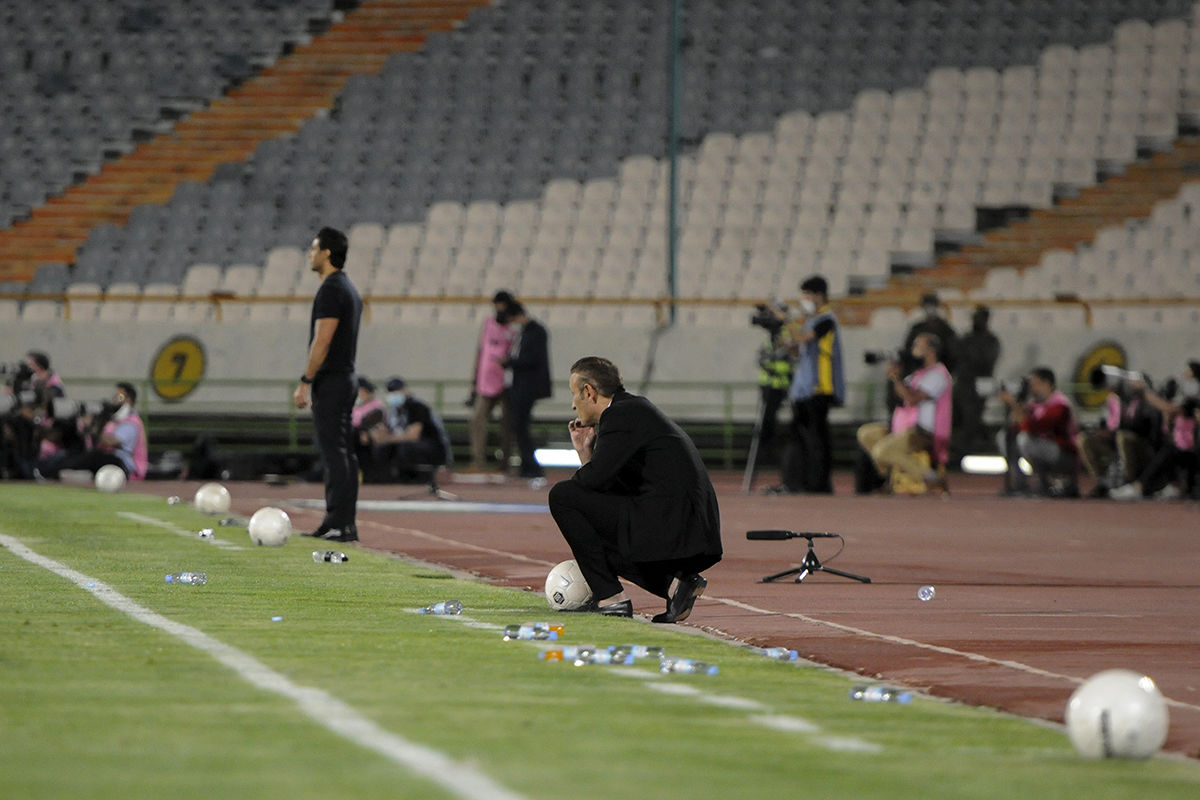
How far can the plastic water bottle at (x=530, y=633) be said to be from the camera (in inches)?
306

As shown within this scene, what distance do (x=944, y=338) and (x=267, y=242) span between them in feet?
41.8

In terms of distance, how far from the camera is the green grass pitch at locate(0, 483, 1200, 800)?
15.2ft

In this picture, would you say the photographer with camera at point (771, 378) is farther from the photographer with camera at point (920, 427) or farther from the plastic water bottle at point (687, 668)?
the plastic water bottle at point (687, 668)

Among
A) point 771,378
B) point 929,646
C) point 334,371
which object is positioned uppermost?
point 771,378

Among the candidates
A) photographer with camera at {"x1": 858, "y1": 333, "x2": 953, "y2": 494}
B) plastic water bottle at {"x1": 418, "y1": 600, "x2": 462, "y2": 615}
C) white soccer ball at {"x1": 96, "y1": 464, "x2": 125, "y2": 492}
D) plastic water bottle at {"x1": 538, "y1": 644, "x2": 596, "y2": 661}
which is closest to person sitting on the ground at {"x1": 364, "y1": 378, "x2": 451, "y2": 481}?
white soccer ball at {"x1": 96, "y1": 464, "x2": 125, "y2": 492}

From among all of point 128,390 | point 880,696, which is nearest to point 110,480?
point 128,390

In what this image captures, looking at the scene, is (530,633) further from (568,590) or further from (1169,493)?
(1169,493)

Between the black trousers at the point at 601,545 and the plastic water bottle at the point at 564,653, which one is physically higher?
the black trousers at the point at 601,545

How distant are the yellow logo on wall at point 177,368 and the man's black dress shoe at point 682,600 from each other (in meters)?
20.3

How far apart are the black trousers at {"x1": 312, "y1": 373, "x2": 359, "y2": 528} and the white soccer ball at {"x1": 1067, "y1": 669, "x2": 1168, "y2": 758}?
325 inches

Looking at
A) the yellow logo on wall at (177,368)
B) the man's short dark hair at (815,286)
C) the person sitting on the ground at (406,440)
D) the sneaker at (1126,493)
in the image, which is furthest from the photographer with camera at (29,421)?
the sneaker at (1126,493)

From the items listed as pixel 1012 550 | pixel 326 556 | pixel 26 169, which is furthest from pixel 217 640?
pixel 26 169

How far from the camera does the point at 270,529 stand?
12469 mm

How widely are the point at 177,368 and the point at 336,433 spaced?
1600 centimetres
